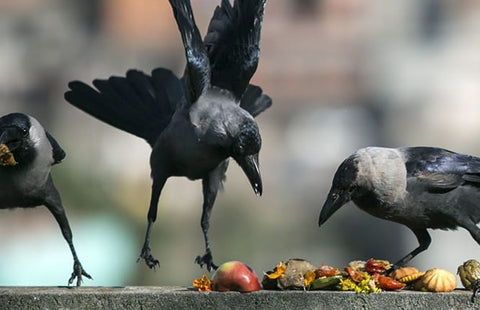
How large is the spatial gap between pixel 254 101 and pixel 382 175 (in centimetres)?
134

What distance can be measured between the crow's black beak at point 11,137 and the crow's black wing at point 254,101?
1568 mm

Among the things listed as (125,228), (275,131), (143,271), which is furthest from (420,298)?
(275,131)

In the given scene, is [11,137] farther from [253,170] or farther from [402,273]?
[402,273]

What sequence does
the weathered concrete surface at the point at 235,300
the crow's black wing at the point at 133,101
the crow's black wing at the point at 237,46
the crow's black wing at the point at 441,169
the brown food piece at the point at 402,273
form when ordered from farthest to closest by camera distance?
1. the crow's black wing at the point at 133,101
2. the crow's black wing at the point at 237,46
3. the crow's black wing at the point at 441,169
4. the brown food piece at the point at 402,273
5. the weathered concrete surface at the point at 235,300

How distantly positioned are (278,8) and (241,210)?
31.9 feet

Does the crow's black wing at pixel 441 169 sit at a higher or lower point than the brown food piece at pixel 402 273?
higher

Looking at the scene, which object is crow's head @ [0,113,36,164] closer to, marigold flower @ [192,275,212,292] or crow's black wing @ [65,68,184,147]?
crow's black wing @ [65,68,184,147]

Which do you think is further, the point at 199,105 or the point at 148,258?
the point at 199,105

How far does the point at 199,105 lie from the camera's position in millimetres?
6754

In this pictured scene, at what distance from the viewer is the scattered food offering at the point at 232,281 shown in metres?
6.01

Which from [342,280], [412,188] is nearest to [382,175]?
[412,188]

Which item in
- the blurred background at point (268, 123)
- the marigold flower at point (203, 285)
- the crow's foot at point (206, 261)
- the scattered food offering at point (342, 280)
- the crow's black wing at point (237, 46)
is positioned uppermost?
the crow's black wing at point (237, 46)

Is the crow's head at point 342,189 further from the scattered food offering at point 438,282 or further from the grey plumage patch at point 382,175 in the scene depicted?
the scattered food offering at point 438,282

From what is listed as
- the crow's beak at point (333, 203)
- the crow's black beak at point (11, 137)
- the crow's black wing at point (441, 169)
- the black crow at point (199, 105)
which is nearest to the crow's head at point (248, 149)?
the black crow at point (199, 105)
